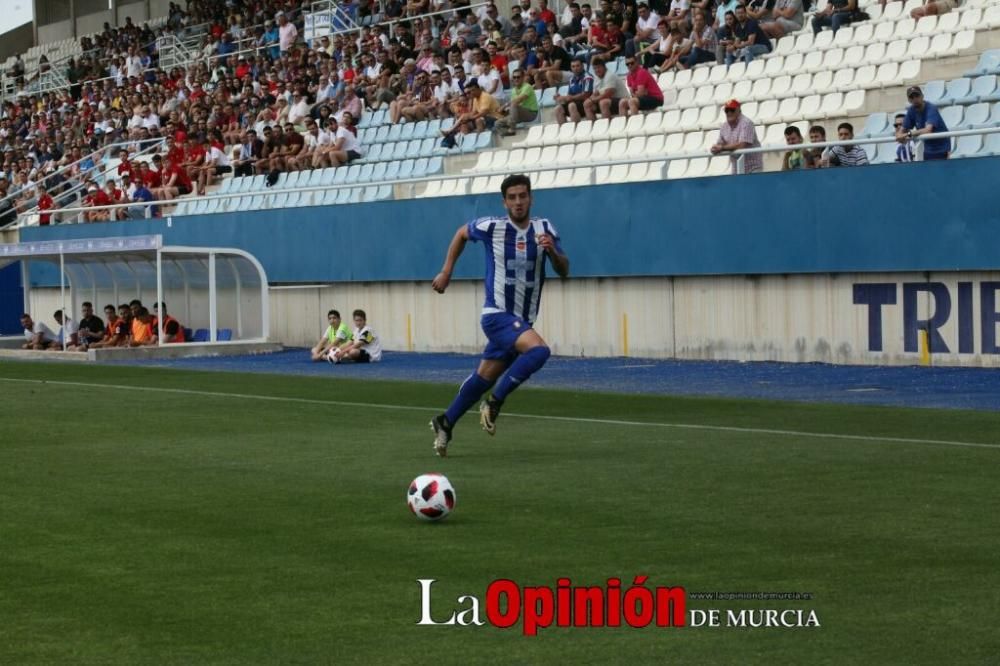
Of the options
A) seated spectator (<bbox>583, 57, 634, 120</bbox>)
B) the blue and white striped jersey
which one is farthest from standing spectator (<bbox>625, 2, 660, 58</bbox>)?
the blue and white striped jersey

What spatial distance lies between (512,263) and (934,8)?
1403cm

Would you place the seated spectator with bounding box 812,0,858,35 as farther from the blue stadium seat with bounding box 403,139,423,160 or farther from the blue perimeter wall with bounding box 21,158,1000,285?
the blue stadium seat with bounding box 403,139,423,160

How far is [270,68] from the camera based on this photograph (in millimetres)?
43031

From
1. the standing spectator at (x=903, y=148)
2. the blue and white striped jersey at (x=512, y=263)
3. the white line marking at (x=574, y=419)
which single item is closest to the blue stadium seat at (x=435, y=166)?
the white line marking at (x=574, y=419)

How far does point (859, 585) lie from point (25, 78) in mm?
58062

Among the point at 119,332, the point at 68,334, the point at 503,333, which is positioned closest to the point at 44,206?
the point at 68,334

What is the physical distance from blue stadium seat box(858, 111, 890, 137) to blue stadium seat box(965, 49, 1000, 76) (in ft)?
4.03

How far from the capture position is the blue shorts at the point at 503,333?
1302 cm

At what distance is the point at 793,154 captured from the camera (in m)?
23.0

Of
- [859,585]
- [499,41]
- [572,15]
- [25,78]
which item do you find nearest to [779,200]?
[572,15]

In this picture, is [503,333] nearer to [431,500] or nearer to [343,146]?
[431,500]

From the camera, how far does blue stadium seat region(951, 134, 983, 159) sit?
810 inches

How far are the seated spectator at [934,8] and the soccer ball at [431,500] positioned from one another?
1790cm

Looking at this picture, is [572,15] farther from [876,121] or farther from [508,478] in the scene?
[508,478]
